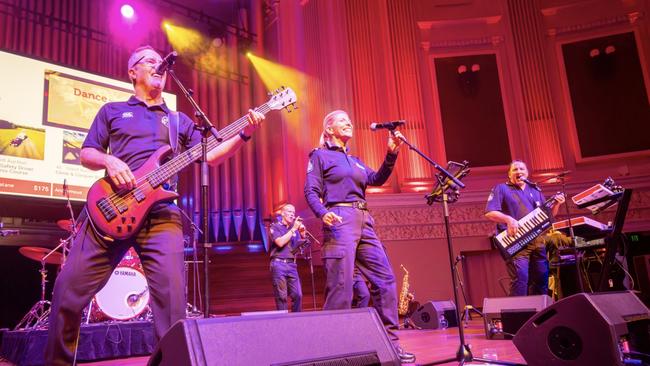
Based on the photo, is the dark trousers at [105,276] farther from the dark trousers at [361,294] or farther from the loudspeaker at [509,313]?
the loudspeaker at [509,313]

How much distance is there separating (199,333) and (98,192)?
3.84 ft

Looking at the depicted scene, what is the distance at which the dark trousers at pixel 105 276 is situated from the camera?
214 cm

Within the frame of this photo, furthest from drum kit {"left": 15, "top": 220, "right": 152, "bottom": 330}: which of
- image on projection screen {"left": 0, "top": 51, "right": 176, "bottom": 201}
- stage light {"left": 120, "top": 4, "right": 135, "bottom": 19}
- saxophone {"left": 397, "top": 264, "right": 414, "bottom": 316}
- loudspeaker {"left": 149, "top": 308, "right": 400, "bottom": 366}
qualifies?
stage light {"left": 120, "top": 4, "right": 135, "bottom": 19}

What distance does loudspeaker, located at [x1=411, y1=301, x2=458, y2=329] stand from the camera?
6.38m

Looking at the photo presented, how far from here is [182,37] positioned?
11.7 m

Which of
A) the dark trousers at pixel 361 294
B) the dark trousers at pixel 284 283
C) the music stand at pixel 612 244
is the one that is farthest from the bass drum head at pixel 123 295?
the music stand at pixel 612 244

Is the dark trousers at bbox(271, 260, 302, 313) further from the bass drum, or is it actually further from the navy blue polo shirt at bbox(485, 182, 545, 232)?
the navy blue polo shirt at bbox(485, 182, 545, 232)

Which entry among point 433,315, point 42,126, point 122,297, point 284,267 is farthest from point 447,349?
point 42,126

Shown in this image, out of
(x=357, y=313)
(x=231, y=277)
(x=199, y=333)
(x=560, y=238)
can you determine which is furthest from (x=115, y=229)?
(x=231, y=277)

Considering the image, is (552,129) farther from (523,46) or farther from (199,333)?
(199,333)

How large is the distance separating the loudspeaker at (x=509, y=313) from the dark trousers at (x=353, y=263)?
1.75 meters

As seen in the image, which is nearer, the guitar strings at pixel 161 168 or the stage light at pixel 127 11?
the guitar strings at pixel 161 168

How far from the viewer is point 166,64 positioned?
8.64 ft

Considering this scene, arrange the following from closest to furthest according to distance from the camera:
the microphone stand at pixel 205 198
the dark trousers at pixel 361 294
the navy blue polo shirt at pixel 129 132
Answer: the microphone stand at pixel 205 198, the navy blue polo shirt at pixel 129 132, the dark trousers at pixel 361 294
